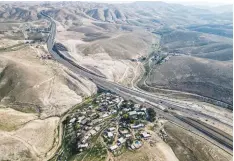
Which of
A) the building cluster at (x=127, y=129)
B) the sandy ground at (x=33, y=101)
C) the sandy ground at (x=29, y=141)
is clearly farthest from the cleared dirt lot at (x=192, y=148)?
the sandy ground at (x=29, y=141)

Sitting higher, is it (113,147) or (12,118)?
(113,147)

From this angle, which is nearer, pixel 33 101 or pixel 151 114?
pixel 151 114

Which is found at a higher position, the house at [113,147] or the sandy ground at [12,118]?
the house at [113,147]

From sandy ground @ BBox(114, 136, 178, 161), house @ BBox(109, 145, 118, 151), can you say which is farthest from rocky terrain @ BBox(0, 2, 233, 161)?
house @ BBox(109, 145, 118, 151)

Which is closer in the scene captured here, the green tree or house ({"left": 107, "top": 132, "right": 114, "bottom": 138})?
house ({"left": 107, "top": 132, "right": 114, "bottom": 138})

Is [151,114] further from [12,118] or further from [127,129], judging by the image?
[12,118]

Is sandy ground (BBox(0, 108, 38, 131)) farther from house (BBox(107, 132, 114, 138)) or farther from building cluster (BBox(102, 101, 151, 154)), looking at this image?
house (BBox(107, 132, 114, 138))

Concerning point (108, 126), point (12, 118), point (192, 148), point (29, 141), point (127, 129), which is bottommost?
point (12, 118)

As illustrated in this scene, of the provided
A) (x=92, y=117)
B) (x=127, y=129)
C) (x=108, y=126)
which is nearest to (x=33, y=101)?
(x=92, y=117)

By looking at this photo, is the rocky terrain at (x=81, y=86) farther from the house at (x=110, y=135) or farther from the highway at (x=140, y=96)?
the house at (x=110, y=135)

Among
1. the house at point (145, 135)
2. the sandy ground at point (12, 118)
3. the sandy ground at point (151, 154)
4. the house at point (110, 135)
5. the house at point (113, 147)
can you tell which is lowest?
the sandy ground at point (12, 118)

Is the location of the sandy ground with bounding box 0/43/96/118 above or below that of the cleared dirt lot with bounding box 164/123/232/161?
below
